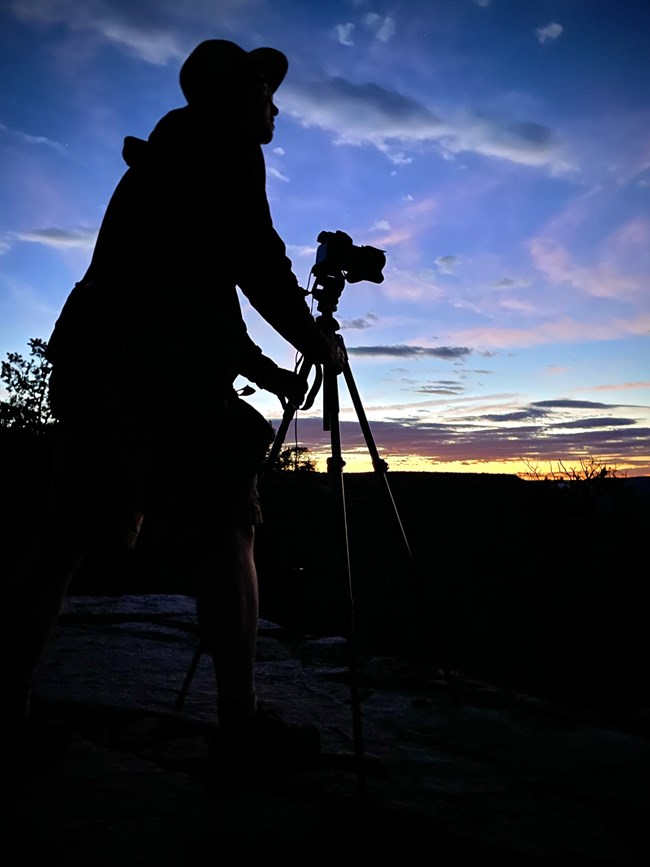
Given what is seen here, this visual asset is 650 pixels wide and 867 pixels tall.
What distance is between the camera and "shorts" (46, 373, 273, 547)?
1.78 metres

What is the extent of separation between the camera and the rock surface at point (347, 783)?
1558 mm

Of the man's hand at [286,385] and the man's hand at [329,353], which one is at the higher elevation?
the man's hand at [329,353]

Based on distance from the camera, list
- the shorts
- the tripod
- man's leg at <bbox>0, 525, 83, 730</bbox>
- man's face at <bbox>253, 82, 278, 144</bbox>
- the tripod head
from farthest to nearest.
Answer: the tripod head, the tripod, man's face at <bbox>253, 82, 278, 144</bbox>, man's leg at <bbox>0, 525, 83, 730</bbox>, the shorts

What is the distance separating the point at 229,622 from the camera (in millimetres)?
1832

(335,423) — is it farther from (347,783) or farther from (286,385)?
(347,783)

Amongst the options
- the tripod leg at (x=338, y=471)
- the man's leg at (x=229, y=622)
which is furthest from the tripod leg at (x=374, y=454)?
the man's leg at (x=229, y=622)

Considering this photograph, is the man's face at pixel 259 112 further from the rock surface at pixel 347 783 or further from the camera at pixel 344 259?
the rock surface at pixel 347 783

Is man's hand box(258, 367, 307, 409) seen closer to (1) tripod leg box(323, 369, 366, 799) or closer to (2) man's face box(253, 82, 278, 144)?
(1) tripod leg box(323, 369, 366, 799)

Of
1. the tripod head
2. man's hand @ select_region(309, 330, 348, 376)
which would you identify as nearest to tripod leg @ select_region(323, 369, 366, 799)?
man's hand @ select_region(309, 330, 348, 376)

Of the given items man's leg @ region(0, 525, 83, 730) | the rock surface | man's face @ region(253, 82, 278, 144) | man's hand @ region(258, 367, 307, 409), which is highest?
man's face @ region(253, 82, 278, 144)

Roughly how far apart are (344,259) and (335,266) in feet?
0.15

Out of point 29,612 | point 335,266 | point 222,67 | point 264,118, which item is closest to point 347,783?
point 29,612

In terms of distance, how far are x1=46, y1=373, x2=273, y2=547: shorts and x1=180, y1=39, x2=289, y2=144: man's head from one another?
2.92 ft

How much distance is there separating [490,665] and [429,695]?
11.8 ft
